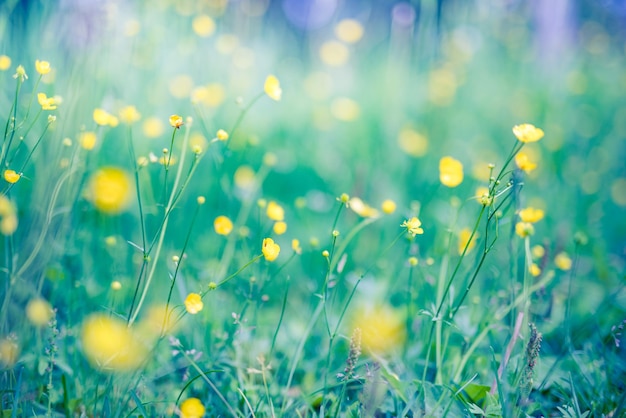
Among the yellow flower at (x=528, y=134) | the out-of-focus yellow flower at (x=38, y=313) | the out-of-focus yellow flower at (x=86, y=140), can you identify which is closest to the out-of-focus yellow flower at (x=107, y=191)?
the out-of-focus yellow flower at (x=86, y=140)

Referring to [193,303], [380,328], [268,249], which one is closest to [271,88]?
[268,249]

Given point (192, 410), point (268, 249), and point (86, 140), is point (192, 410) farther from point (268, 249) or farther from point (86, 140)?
point (86, 140)

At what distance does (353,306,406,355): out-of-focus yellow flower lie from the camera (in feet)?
4.57

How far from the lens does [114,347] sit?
1.11m

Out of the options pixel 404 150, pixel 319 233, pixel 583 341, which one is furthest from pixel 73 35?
pixel 583 341

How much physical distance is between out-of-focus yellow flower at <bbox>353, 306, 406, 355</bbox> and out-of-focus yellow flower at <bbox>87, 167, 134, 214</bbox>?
2.79 ft

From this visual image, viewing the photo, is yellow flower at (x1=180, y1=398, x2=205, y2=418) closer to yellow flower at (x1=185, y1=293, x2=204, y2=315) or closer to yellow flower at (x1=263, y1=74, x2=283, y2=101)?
yellow flower at (x1=185, y1=293, x2=204, y2=315)

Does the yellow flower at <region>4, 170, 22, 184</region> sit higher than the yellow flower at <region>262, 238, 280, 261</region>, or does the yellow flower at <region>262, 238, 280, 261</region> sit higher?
the yellow flower at <region>4, 170, 22, 184</region>

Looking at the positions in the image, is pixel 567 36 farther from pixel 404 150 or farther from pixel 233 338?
pixel 233 338

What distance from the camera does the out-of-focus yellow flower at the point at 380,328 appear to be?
139cm

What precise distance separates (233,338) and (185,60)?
1.93 m

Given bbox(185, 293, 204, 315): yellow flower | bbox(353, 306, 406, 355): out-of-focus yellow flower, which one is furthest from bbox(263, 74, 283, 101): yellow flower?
bbox(353, 306, 406, 355): out-of-focus yellow flower

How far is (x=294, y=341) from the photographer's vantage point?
4.74 feet

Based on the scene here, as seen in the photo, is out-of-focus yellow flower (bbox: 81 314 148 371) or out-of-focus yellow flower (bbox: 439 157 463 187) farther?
out-of-focus yellow flower (bbox: 439 157 463 187)
